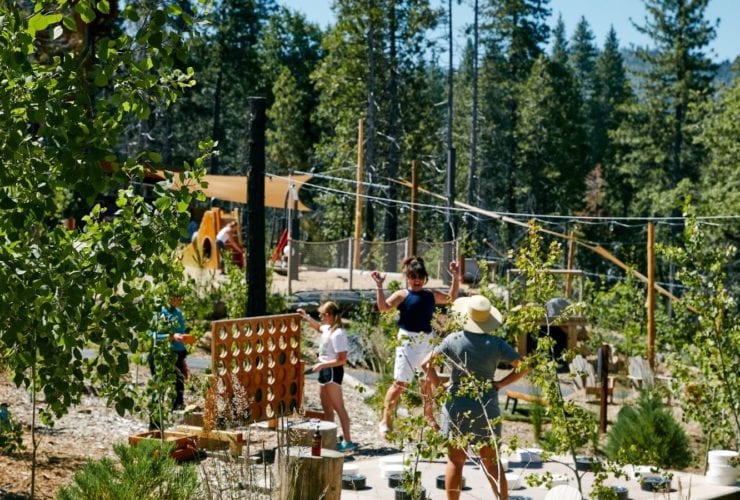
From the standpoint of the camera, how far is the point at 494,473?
21.0 feet

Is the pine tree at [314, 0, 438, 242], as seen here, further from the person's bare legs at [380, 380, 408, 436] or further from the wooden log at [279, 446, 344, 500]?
the wooden log at [279, 446, 344, 500]

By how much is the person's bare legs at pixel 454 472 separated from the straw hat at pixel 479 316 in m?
0.70

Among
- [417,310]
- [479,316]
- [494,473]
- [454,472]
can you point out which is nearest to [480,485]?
[494,473]

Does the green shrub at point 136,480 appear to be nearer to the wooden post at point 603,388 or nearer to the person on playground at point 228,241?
the wooden post at point 603,388

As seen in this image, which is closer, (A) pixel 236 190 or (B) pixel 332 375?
(B) pixel 332 375

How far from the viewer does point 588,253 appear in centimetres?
5131

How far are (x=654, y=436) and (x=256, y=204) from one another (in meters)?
4.46

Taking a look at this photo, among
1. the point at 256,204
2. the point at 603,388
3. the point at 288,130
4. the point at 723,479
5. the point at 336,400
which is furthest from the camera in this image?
the point at 288,130

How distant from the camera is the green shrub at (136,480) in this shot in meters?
5.50

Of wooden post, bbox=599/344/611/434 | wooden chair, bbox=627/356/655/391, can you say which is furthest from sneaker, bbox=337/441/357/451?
wooden chair, bbox=627/356/655/391

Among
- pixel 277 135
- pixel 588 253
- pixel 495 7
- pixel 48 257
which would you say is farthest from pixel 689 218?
pixel 588 253

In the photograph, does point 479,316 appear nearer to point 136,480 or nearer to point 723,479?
point 136,480

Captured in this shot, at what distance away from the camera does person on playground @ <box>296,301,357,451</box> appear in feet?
28.1

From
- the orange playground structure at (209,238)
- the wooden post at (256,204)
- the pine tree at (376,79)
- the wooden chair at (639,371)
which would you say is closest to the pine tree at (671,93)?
the pine tree at (376,79)
